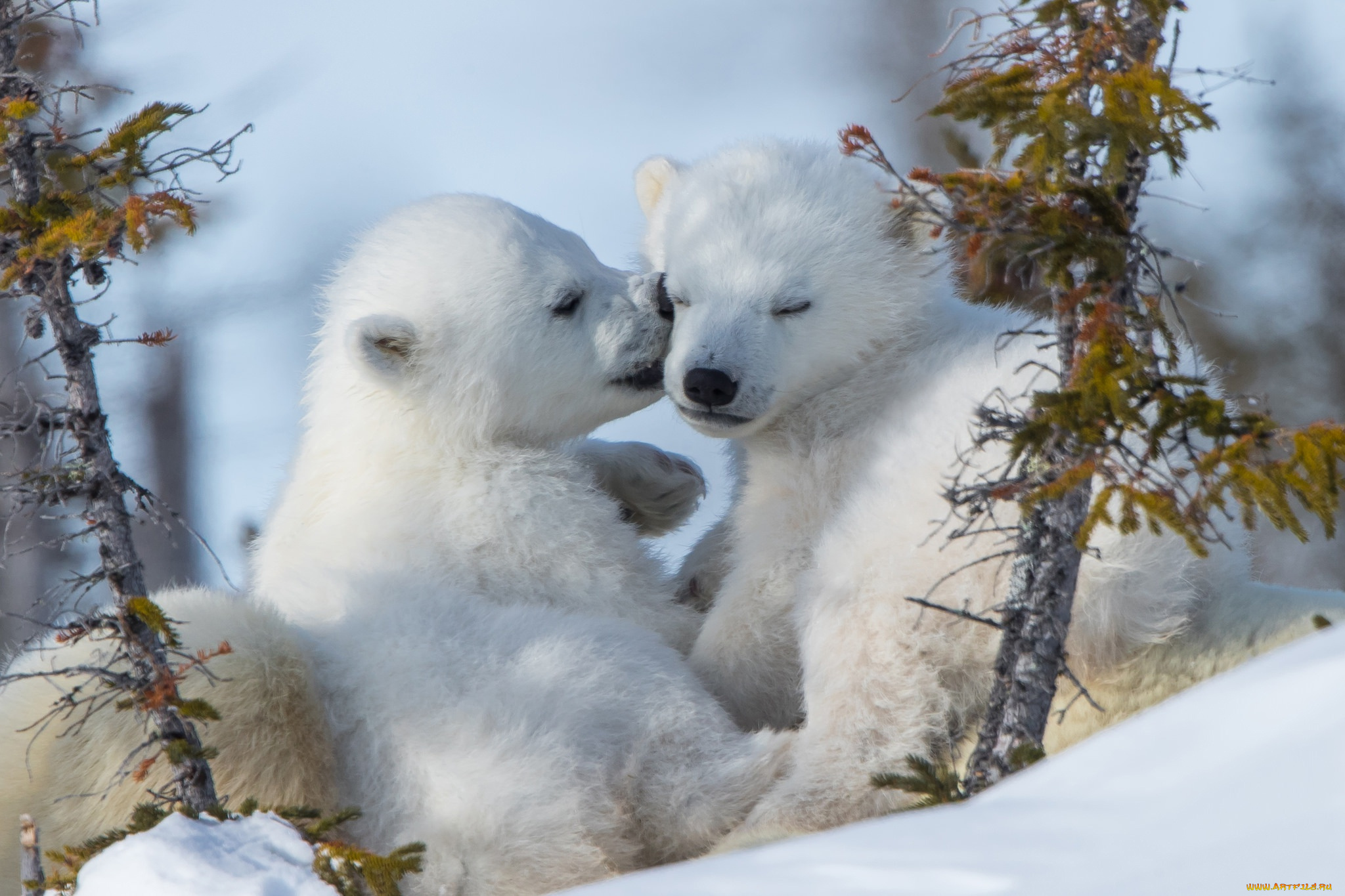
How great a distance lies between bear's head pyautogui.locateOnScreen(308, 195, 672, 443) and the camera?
383 cm

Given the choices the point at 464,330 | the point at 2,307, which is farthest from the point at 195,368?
the point at 464,330

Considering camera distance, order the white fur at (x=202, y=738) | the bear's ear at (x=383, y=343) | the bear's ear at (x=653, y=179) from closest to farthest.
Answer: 1. the white fur at (x=202, y=738)
2. the bear's ear at (x=383, y=343)
3. the bear's ear at (x=653, y=179)

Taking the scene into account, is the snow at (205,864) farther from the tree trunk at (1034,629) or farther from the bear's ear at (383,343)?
the bear's ear at (383,343)

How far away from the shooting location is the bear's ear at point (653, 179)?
4223mm

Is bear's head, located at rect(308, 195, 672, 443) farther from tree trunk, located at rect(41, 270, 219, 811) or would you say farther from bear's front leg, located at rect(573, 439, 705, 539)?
tree trunk, located at rect(41, 270, 219, 811)

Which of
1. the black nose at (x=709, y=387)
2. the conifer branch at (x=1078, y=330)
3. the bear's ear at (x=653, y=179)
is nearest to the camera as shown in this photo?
the conifer branch at (x=1078, y=330)

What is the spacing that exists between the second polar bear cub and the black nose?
526 mm

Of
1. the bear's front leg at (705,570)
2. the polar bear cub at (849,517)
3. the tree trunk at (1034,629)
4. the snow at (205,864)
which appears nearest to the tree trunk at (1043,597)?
the tree trunk at (1034,629)

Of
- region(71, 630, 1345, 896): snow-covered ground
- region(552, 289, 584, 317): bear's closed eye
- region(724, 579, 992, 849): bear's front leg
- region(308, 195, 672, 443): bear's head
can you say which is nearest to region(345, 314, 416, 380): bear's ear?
region(308, 195, 672, 443): bear's head

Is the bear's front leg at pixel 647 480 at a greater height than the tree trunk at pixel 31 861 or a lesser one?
greater

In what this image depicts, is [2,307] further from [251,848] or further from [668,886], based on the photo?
[668,886]

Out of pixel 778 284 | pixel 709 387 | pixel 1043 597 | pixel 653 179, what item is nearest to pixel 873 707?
pixel 1043 597

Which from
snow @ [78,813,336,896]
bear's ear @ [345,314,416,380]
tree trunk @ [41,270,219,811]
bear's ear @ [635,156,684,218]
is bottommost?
snow @ [78,813,336,896]

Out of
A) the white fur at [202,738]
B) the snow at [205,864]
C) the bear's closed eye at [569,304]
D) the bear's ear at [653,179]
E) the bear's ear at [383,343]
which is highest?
the bear's ear at [653,179]
